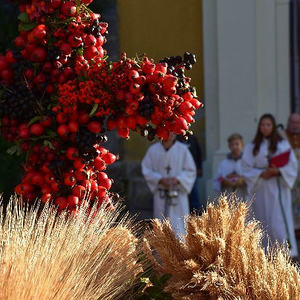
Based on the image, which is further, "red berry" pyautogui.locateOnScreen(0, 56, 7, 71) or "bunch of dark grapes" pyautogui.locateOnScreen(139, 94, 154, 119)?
"red berry" pyautogui.locateOnScreen(0, 56, 7, 71)

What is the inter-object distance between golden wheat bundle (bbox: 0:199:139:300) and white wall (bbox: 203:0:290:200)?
6.55 meters

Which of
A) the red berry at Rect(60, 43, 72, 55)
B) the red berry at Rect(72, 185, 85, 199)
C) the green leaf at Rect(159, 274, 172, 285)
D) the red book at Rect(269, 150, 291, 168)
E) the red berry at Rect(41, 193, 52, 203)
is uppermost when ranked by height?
the red book at Rect(269, 150, 291, 168)

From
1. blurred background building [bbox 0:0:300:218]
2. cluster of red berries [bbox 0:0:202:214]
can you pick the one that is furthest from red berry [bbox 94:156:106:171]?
blurred background building [bbox 0:0:300:218]

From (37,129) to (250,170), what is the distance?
→ 4721mm

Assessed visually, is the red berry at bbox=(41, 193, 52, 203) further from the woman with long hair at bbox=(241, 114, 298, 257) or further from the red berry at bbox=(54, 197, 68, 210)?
the woman with long hair at bbox=(241, 114, 298, 257)

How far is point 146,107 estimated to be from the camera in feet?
7.65

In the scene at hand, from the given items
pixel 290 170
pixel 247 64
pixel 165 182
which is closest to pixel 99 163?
pixel 290 170

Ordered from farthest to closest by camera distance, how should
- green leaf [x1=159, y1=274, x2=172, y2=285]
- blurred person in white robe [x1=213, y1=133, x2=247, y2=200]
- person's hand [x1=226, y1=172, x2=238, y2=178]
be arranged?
person's hand [x1=226, y1=172, x2=238, y2=178], blurred person in white robe [x1=213, y1=133, x2=247, y2=200], green leaf [x1=159, y1=274, x2=172, y2=285]

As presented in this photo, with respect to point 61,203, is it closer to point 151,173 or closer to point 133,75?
point 133,75

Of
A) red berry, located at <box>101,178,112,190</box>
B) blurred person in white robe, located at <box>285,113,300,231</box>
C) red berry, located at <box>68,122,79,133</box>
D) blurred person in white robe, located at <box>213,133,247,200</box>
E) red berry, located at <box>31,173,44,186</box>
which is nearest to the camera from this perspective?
red berry, located at <box>68,122,79,133</box>

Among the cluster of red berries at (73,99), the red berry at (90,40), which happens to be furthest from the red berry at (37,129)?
the red berry at (90,40)

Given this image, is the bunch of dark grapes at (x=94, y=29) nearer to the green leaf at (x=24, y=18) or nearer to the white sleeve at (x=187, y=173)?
the green leaf at (x=24, y=18)

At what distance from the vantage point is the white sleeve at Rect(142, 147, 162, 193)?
24.1 ft

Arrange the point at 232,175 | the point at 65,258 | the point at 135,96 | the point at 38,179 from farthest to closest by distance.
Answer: the point at 232,175 → the point at 38,179 → the point at 135,96 → the point at 65,258
